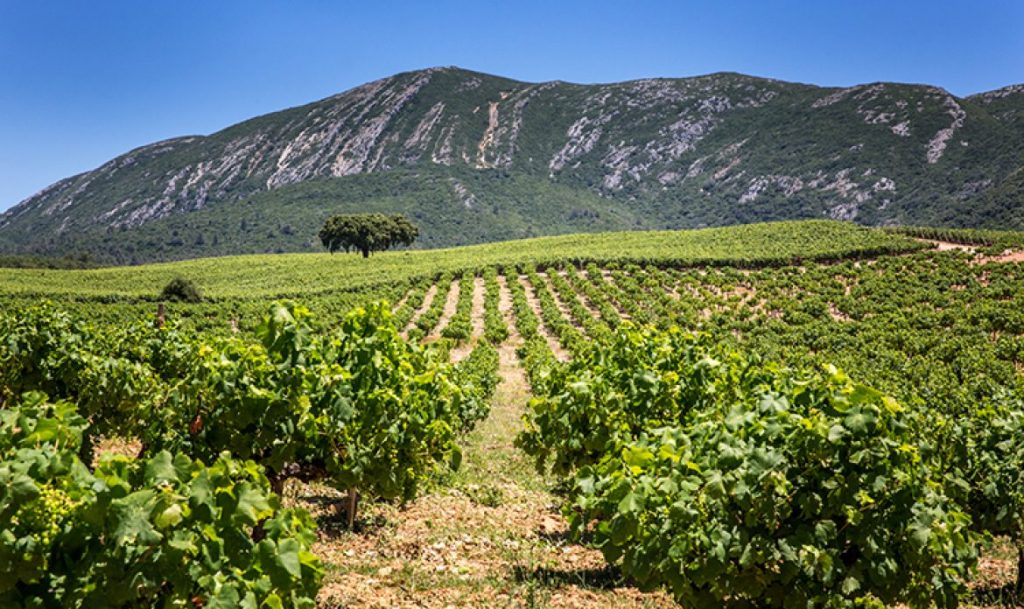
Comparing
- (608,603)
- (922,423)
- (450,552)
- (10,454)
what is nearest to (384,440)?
(450,552)

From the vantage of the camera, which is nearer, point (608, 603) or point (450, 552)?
point (608, 603)

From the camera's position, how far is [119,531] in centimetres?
361

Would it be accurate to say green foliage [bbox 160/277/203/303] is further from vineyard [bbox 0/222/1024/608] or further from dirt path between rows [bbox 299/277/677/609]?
dirt path between rows [bbox 299/277/677/609]

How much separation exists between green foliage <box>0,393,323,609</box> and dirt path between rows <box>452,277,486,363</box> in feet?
101

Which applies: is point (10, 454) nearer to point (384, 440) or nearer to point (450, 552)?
point (384, 440)

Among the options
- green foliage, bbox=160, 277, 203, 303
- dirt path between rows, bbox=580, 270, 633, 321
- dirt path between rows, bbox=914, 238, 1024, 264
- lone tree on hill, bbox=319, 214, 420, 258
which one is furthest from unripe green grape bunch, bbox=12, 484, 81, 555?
lone tree on hill, bbox=319, 214, 420, 258

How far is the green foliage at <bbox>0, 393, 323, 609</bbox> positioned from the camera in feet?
11.9

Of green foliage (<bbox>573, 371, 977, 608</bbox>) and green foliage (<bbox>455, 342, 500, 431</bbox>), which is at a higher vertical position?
green foliage (<bbox>573, 371, 977, 608</bbox>)

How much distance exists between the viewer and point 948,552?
5621 millimetres

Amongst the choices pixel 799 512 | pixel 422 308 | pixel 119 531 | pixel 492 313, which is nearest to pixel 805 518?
pixel 799 512

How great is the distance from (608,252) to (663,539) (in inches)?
3045

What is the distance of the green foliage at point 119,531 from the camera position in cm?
363

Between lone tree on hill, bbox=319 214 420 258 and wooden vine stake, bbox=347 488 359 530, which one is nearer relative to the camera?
wooden vine stake, bbox=347 488 359 530

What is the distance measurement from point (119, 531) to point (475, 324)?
4739 cm
